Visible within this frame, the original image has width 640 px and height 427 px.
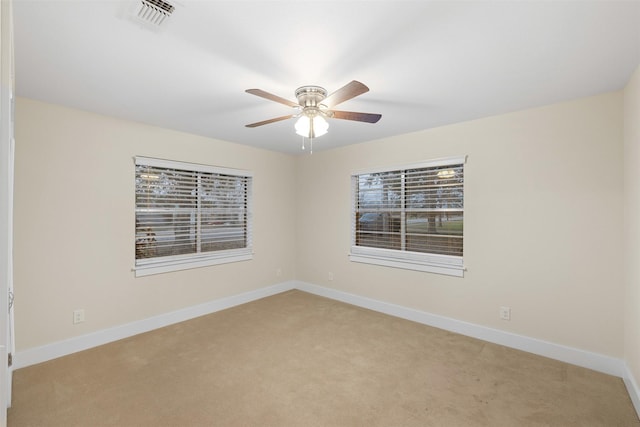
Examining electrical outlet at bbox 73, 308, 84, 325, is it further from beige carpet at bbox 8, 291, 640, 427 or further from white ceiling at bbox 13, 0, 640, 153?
white ceiling at bbox 13, 0, 640, 153

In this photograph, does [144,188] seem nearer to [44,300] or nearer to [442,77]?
[44,300]

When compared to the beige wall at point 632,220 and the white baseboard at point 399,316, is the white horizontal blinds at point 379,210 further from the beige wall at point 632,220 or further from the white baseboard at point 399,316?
the beige wall at point 632,220

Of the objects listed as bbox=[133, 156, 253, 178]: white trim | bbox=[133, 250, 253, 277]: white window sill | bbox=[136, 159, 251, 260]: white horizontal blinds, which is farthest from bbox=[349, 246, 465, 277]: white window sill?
bbox=[133, 156, 253, 178]: white trim

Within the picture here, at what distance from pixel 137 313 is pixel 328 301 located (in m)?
2.59

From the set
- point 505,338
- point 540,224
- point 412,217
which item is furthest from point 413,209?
point 505,338

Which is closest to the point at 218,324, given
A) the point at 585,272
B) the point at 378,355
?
the point at 378,355

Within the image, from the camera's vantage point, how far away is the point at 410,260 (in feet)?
12.7

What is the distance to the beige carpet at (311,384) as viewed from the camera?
2.02 meters

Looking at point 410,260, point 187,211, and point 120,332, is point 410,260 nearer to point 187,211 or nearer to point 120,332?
point 187,211

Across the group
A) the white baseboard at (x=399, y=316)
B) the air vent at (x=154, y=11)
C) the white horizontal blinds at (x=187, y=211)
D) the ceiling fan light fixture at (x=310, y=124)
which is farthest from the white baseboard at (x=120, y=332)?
the air vent at (x=154, y=11)

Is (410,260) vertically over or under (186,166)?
under

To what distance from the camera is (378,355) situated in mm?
2891

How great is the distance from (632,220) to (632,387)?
130 centimetres

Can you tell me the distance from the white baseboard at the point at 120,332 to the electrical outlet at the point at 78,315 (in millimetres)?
168
